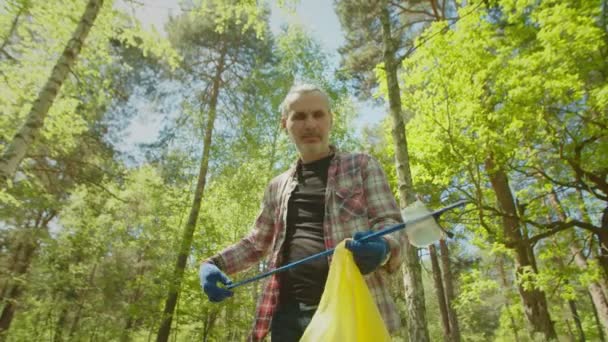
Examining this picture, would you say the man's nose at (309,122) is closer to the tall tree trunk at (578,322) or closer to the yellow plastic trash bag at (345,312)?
the yellow plastic trash bag at (345,312)

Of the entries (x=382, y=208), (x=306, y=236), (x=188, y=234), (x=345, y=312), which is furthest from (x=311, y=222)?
(x=188, y=234)

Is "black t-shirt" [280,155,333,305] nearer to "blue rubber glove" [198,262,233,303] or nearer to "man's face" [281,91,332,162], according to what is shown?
"man's face" [281,91,332,162]

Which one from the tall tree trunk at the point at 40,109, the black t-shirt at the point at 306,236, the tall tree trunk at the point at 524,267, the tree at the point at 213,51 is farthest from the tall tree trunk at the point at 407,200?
the tree at the point at 213,51

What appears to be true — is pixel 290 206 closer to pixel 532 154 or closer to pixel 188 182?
pixel 532 154

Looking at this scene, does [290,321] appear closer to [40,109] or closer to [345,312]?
[345,312]

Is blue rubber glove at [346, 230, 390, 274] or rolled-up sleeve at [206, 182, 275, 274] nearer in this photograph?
blue rubber glove at [346, 230, 390, 274]

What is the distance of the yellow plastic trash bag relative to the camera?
1.01 metres

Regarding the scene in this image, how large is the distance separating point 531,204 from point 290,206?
8199 mm

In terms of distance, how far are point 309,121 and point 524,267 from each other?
7.58 m

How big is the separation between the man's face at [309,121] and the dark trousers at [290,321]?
2.52 feet

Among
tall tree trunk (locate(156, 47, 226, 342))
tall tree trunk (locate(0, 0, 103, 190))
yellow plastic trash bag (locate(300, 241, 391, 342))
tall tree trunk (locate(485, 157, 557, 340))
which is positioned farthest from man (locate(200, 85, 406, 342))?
tall tree trunk (locate(156, 47, 226, 342))

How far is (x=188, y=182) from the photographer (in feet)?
37.8

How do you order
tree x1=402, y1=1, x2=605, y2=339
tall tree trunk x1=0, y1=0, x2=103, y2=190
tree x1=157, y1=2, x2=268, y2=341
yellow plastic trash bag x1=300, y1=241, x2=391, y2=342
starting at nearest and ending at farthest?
A: yellow plastic trash bag x1=300, y1=241, x2=391, y2=342 → tall tree trunk x1=0, y1=0, x2=103, y2=190 → tree x1=402, y1=1, x2=605, y2=339 → tree x1=157, y1=2, x2=268, y2=341

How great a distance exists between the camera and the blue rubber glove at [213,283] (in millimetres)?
1562
